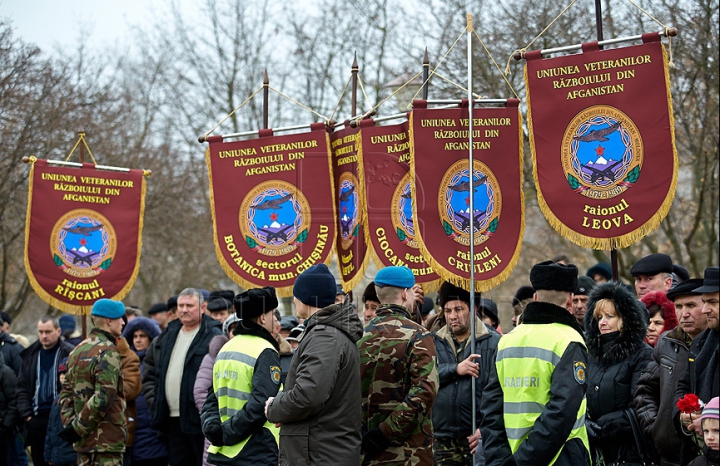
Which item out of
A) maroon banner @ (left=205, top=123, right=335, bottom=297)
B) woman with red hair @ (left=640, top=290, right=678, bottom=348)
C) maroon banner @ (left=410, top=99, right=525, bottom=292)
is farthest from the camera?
maroon banner @ (left=205, top=123, right=335, bottom=297)

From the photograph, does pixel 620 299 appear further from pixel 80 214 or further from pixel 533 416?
pixel 80 214

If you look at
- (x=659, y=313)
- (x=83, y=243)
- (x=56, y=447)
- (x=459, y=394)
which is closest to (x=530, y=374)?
(x=459, y=394)

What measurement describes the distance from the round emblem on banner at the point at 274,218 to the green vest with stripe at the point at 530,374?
410cm

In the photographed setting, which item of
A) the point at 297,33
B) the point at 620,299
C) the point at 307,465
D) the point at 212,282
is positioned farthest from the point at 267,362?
the point at 212,282

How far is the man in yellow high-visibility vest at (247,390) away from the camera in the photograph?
22.0ft

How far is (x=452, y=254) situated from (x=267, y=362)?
2.07 metres

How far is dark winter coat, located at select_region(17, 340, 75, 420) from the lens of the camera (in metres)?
10.5

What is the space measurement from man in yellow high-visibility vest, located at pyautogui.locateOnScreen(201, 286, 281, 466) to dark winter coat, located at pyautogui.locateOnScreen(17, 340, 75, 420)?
4.25 m

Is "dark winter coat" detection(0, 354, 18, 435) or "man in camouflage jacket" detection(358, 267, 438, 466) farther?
"dark winter coat" detection(0, 354, 18, 435)

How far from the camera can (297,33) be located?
902 inches

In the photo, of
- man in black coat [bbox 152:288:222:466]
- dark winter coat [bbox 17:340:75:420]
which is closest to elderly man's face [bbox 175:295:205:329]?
man in black coat [bbox 152:288:222:466]

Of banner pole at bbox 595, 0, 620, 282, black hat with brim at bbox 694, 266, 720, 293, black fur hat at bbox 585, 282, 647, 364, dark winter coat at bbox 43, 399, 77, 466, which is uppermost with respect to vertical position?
banner pole at bbox 595, 0, 620, 282

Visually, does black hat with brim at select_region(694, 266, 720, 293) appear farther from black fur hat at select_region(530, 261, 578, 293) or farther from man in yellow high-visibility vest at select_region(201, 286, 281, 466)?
man in yellow high-visibility vest at select_region(201, 286, 281, 466)

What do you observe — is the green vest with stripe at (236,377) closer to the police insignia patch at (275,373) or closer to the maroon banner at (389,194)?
the police insignia patch at (275,373)
